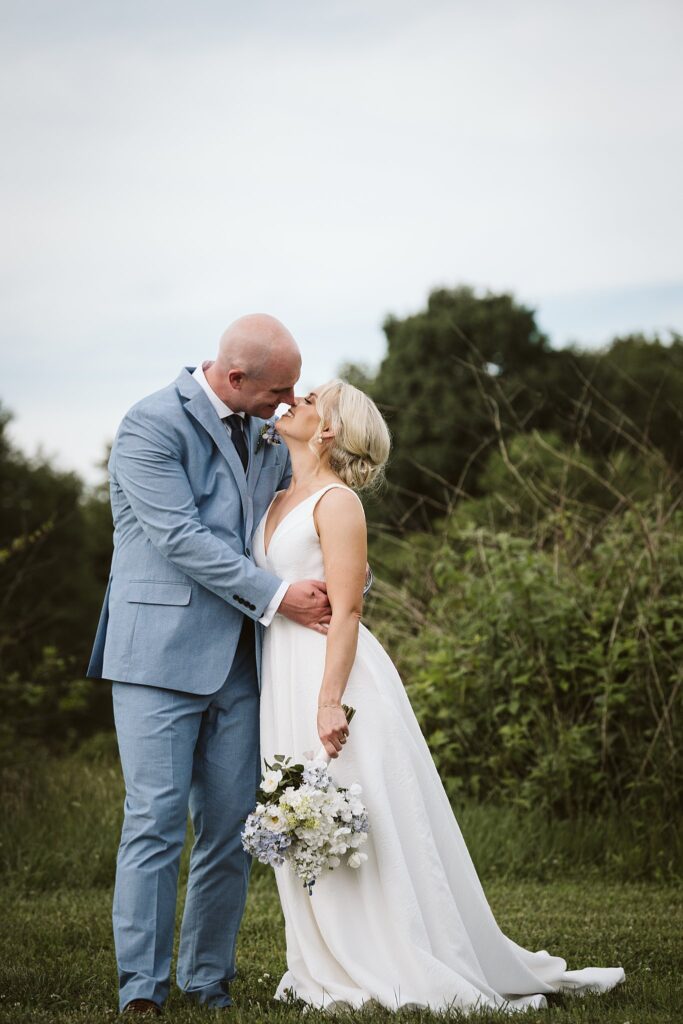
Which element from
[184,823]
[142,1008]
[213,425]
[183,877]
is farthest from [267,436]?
[183,877]

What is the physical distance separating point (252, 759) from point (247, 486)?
949 mm

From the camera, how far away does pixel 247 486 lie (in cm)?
378

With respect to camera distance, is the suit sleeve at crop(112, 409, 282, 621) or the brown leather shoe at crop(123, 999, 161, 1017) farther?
the suit sleeve at crop(112, 409, 282, 621)

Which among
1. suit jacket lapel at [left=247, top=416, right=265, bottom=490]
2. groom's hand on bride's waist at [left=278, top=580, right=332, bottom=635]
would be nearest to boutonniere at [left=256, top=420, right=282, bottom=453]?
suit jacket lapel at [left=247, top=416, right=265, bottom=490]

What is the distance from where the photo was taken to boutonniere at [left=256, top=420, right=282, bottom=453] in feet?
12.4

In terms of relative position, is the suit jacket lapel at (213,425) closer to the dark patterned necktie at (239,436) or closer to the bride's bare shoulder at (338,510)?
the dark patterned necktie at (239,436)

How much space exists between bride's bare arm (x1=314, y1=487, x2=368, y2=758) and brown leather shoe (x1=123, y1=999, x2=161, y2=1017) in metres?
0.92

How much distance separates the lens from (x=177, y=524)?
3420 millimetres

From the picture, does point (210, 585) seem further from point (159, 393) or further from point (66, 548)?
point (66, 548)

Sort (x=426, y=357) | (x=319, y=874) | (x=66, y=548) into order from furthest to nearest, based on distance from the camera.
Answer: (x=426, y=357)
(x=66, y=548)
(x=319, y=874)

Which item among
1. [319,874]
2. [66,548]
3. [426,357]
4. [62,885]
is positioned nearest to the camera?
[319,874]

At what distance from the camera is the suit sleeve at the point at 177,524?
3.41 metres

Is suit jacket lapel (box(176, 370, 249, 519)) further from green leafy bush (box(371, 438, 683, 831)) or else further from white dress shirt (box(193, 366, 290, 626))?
green leafy bush (box(371, 438, 683, 831))

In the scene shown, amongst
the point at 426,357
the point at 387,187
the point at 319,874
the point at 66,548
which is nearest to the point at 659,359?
the point at 426,357
